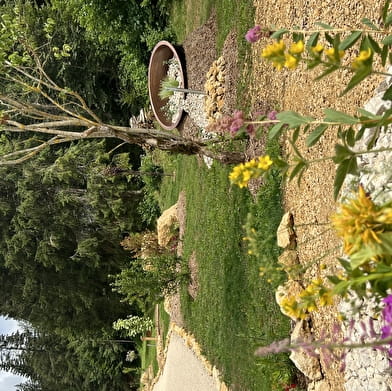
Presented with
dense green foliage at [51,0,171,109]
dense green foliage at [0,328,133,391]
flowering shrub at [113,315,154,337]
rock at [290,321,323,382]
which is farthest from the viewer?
dense green foliage at [0,328,133,391]

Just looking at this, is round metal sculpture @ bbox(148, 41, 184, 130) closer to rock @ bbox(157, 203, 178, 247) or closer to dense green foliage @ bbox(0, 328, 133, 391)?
rock @ bbox(157, 203, 178, 247)

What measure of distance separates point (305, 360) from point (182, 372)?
4.61 metres

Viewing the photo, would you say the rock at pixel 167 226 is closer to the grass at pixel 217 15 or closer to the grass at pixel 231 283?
the grass at pixel 231 283

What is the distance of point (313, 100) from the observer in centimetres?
435

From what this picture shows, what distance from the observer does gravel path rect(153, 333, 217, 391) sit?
23.5 ft

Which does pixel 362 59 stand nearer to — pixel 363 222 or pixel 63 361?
pixel 363 222

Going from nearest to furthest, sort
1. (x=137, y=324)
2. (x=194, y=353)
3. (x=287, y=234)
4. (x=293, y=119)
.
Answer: (x=293, y=119) < (x=287, y=234) < (x=194, y=353) < (x=137, y=324)

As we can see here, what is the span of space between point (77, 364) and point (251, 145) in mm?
11980

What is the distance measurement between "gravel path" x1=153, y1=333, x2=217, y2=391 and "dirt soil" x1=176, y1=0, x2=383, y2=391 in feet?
10.2

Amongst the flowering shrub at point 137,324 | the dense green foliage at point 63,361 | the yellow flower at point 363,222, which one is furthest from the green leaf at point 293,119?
the dense green foliage at point 63,361

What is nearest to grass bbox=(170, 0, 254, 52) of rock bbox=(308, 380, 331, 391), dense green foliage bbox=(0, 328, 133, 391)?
rock bbox=(308, 380, 331, 391)

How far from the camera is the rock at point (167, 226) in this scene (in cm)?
948

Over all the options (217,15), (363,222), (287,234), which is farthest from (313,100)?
(217,15)

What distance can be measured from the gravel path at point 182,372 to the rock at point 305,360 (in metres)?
2.71
